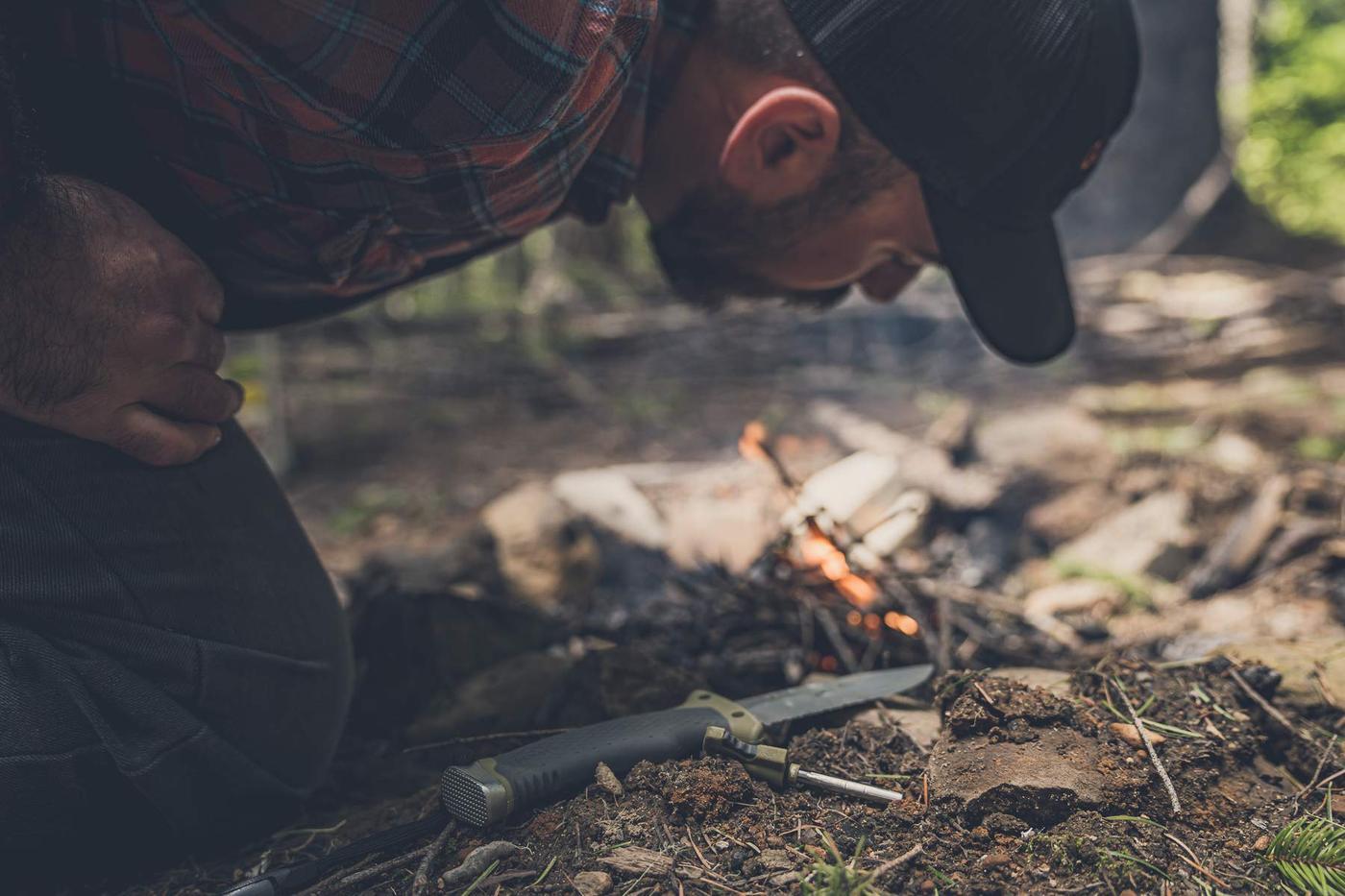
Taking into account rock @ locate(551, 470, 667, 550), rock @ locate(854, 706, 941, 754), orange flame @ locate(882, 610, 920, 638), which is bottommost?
rock @ locate(551, 470, 667, 550)

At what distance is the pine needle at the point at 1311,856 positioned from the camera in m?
A: 1.35

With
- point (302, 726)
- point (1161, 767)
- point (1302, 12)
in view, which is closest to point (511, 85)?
point (302, 726)

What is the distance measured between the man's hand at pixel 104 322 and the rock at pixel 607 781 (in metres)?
1.00

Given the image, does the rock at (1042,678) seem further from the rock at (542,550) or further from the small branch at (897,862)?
the rock at (542,550)

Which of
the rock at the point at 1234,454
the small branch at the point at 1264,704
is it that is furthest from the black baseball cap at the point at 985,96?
the rock at the point at 1234,454

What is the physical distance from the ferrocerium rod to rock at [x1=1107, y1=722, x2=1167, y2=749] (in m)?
0.44

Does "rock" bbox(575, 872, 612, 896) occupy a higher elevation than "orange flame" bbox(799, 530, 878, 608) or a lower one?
higher

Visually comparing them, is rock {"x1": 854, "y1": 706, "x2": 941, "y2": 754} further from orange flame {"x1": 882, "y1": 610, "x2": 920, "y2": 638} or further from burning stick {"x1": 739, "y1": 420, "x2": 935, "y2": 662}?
orange flame {"x1": 882, "y1": 610, "x2": 920, "y2": 638}

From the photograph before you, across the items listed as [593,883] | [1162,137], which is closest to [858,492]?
[593,883]

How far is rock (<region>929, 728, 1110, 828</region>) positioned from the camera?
1.48 meters

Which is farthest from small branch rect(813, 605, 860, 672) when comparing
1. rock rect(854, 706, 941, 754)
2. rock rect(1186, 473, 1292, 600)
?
rock rect(1186, 473, 1292, 600)

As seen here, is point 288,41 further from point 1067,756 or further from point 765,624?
point 765,624

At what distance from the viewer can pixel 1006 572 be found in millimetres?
3572

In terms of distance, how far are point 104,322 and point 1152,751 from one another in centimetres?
192
